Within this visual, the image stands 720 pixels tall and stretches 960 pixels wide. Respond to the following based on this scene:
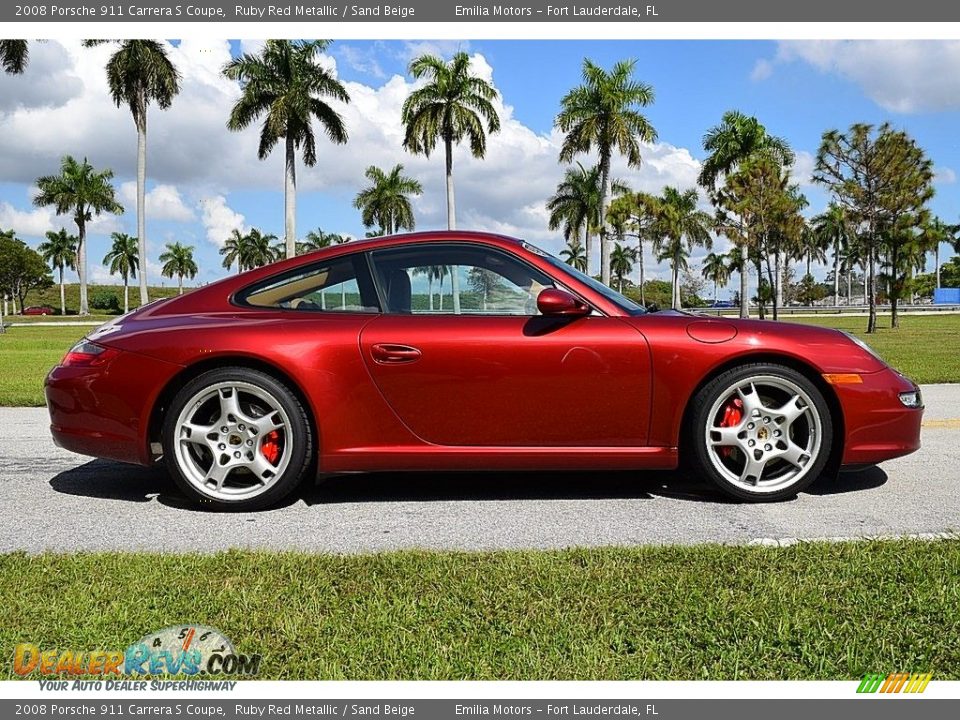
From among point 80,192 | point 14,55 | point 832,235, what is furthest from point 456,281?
point 832,235

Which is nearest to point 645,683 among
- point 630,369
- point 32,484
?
point 630,369

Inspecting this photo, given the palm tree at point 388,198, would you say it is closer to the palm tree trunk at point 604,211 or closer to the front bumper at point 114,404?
the palm tree trunk at point 604,211

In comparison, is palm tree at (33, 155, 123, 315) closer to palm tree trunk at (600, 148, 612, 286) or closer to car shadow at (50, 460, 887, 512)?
palm tree trunk at (600, 148, 612, 286)

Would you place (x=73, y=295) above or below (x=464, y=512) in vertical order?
above

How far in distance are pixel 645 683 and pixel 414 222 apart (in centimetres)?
6071

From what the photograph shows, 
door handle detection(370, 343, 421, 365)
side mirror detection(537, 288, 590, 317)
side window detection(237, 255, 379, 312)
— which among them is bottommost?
door handle detection(370, 343, 421, 365)

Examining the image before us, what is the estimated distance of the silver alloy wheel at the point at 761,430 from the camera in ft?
12.4

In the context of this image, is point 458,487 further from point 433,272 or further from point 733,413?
point 733,413

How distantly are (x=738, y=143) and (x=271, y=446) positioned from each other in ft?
152

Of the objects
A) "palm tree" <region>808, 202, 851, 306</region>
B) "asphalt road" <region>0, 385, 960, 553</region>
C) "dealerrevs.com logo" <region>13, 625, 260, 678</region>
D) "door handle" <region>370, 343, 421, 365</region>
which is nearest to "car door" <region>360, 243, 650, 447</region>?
"door handle" <region>370, 343, 421, 365</region>

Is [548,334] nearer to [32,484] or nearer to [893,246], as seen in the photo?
[32,484]

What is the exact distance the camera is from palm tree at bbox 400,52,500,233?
3662 centimetres

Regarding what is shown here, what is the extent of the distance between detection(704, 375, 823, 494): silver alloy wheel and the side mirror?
82 cm

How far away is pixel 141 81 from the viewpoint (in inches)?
1422
